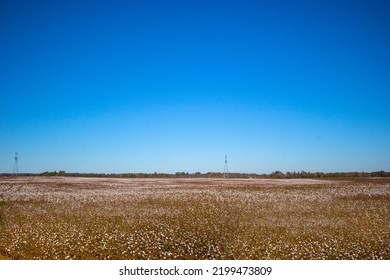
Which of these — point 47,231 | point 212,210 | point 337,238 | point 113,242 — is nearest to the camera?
point 113,242

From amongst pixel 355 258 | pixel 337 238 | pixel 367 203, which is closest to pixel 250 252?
pixel 355 258

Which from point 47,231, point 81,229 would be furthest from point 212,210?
point 47,231

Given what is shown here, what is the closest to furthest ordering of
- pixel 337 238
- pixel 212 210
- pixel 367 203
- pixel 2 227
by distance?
pixel 337 238 < pixel 2 227 < pixel 212 210 < pixel 367 203

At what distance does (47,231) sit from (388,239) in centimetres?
1548

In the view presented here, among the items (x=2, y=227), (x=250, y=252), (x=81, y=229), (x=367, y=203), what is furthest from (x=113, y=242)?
(x=367, y=203)

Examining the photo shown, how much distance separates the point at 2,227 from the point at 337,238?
638 inches

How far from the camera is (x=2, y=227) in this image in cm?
1606

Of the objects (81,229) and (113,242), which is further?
(81,229)
